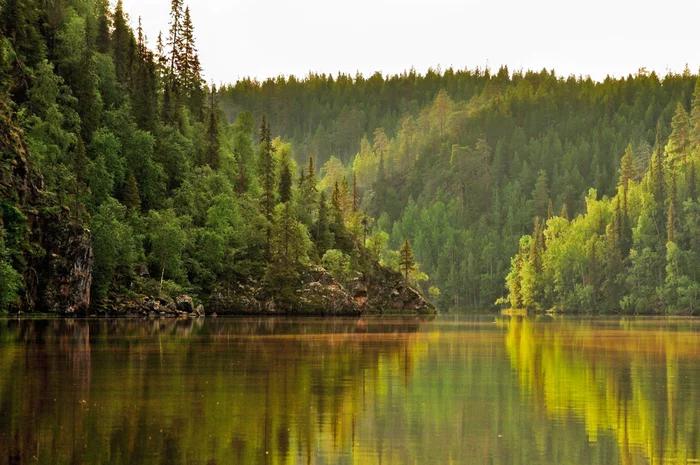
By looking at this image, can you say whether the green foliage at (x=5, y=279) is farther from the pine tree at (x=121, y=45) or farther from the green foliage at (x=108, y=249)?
the pine tree at (x=121, y=45)

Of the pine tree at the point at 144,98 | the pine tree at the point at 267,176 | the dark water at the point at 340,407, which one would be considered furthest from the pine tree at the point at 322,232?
the dark water at the point at 340,407

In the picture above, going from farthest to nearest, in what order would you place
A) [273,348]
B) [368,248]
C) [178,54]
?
[368,248]
[178,54]
[273,348]

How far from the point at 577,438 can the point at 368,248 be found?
155648 mm

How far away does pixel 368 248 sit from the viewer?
7037 inches

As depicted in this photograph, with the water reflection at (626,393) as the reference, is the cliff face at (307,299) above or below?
above

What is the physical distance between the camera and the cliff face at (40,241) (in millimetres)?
93500

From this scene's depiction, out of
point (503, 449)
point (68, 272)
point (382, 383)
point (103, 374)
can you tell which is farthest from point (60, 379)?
point (68, 272)

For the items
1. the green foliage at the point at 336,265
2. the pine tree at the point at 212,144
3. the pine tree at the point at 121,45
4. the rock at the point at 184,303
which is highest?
the pine tree at the point at 121,45

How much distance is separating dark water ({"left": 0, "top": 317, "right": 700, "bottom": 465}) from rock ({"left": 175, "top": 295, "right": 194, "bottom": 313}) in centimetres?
6504

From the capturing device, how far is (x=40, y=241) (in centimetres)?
9931

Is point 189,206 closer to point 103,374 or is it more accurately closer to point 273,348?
point 273,348

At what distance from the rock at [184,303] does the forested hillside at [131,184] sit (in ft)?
5.25

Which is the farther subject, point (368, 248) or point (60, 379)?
point (368, 248)

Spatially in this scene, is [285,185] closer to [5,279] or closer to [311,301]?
[311,301]
